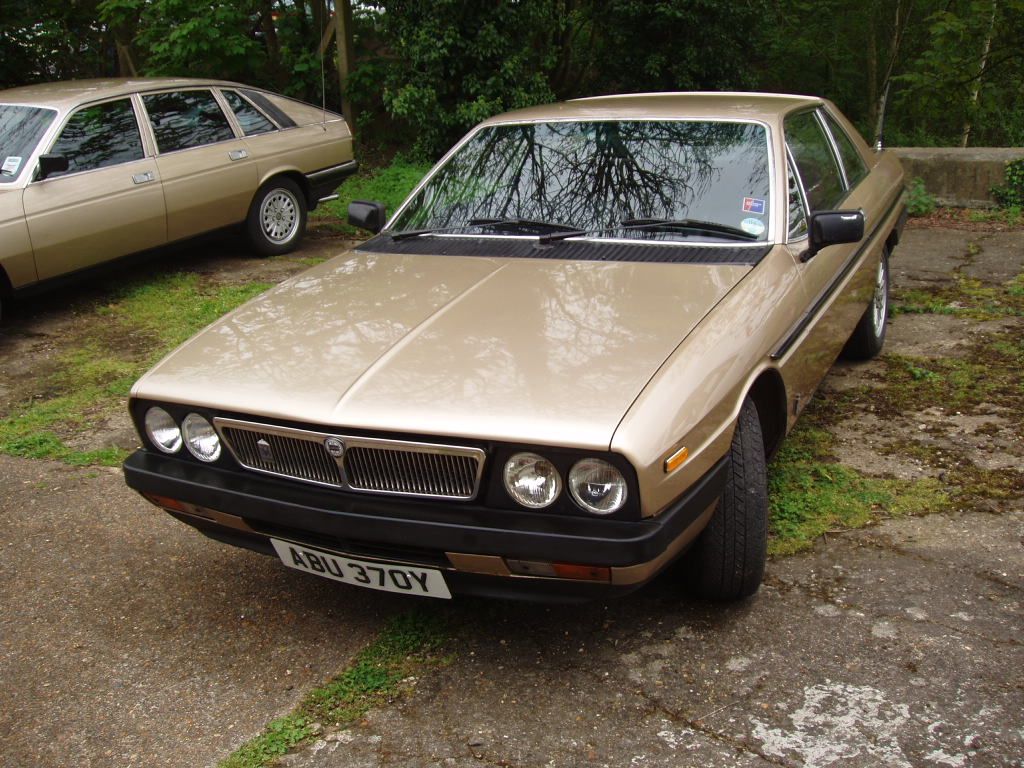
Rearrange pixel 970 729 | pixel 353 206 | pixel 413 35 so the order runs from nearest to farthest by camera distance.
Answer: pixel 970 729, pixel 353 206, pixel 413 35

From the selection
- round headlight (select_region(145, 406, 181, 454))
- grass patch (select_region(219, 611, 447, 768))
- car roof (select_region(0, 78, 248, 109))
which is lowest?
grass patch (select_region(219, 611, 447, 768))

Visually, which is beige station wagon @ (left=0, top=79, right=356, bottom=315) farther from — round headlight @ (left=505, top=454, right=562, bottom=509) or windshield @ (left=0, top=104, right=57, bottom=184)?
round headlight @ (left=505, top=454, right=562, bottom=509)

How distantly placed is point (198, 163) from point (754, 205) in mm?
5121

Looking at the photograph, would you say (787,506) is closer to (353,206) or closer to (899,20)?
(353,206)

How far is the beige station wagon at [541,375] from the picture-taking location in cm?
264

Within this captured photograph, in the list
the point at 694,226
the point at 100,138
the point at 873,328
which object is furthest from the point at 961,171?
the point at 100,138

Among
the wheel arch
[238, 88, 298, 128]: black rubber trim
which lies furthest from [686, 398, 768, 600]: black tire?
[238, 88, 298, 128]: black rubber trim

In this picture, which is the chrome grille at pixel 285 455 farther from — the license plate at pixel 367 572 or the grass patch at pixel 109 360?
the grass patch at pixel 109 360

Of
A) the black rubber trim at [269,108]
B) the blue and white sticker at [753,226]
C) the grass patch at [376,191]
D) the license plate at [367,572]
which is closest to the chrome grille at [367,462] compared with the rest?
the license plate at [367,572]

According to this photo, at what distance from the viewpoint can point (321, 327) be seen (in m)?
3.35

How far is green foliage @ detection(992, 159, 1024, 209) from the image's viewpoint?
8977 mm

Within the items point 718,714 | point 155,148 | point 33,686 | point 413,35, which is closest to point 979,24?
point 413,35

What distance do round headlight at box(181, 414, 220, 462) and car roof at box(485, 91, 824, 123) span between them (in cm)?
216

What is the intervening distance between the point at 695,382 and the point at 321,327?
50.9 inches
